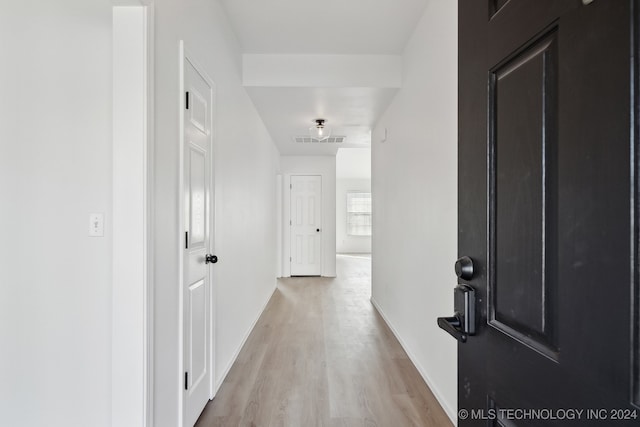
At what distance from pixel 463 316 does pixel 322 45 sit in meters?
2.88

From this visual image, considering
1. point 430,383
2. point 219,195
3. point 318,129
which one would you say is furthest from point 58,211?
point 318,129

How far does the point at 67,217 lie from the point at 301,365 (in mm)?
1966

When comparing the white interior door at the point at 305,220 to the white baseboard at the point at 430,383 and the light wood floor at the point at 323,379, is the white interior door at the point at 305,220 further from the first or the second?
the white baseboard at the point at 430,383

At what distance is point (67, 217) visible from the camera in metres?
1.53

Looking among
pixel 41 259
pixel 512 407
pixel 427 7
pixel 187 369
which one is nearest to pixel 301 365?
pixel 187 369

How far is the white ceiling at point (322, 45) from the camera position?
2.56m

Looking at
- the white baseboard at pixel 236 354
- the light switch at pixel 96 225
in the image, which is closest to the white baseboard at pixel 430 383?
the white baseboard at pixel 236 354

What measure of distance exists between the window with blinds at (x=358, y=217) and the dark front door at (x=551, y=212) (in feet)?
37.0

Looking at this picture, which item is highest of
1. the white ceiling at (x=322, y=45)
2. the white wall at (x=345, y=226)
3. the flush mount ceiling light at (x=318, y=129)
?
the white ceiling at (x=322, y=45)

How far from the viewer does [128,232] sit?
1348 mm

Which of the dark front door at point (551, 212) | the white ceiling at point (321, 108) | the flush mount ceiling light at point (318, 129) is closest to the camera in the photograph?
the dark front door at point (551, 212)

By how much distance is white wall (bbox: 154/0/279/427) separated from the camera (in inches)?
61.1

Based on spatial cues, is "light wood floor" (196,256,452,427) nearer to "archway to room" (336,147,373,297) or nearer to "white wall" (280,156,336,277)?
"white wall" (280,156,336,277)

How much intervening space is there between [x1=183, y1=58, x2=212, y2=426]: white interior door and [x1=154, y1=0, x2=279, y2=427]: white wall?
13 centimetres
